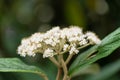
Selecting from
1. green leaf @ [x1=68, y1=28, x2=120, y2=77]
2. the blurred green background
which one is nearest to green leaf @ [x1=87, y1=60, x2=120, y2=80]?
the blurred green background

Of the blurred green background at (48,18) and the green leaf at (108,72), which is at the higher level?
the blurred green background at (48,18)

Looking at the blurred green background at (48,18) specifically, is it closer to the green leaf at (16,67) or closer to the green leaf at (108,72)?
the green leaf at (108,72)

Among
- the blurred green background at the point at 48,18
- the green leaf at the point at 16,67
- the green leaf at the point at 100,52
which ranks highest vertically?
the blurred green background at the point at 48,18

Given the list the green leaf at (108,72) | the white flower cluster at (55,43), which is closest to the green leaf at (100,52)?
the white flower cluster at (55,43)

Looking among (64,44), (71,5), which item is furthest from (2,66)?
(71,5)

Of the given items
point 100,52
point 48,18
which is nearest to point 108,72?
point 48,18

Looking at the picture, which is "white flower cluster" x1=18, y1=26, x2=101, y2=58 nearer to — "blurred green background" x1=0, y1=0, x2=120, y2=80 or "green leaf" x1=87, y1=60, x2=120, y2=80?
"green leaf" x1=87, y1=60, x2=120, y2=80
